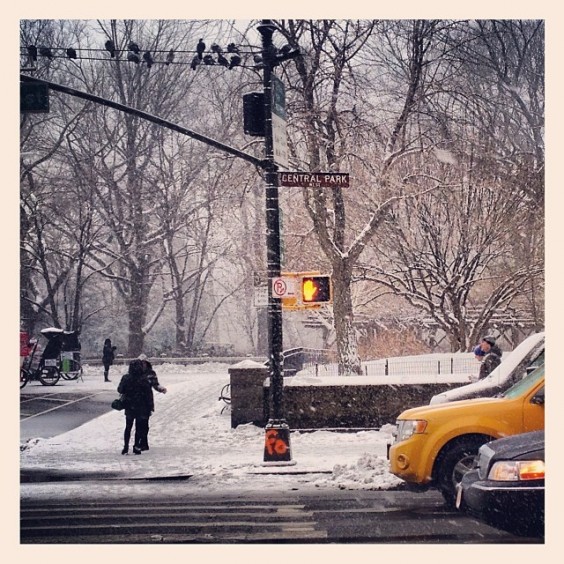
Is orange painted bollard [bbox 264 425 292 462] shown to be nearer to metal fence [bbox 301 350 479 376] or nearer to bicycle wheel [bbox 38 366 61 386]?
metal fence [bbox 301 350 479 376]

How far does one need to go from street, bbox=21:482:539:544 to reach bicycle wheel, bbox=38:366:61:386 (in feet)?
28.6

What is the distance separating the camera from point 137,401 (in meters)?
12.0

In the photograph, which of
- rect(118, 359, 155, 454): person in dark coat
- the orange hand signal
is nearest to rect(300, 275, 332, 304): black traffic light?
the orange hand signal

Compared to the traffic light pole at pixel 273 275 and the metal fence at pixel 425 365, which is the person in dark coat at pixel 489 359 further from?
the traffic light pole at pixel 273 275

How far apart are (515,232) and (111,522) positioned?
9.86 meters

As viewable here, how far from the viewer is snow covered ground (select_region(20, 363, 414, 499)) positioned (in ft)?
32.4

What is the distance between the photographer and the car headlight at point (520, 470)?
6230mm

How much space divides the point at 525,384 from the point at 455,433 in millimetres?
908

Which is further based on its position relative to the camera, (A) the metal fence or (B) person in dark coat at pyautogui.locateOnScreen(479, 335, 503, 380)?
(A) the metal fence

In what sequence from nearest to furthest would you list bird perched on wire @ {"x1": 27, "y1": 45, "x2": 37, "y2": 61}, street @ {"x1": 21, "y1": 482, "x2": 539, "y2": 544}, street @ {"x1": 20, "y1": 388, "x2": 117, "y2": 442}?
street @ {"x1": 21, "y1": 482, "x2": 539, "y2": 544}, bird perched on wire @ {"x1": 27, "y1": 45, "x2": 37, "y2": 61}, street @ {"x1": 20, "y1": 388, "x2": 117, "y2": 442}

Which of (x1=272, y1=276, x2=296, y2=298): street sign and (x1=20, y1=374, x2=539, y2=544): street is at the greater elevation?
(x1=272, y1=276, x2=296, y2=298): street sign

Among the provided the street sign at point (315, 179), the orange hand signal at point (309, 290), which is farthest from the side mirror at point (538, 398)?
the street sign at point (315, 179)

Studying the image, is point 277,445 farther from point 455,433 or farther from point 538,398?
point 538,398

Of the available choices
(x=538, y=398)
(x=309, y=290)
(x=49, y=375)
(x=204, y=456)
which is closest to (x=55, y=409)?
(x=49, y=375)
